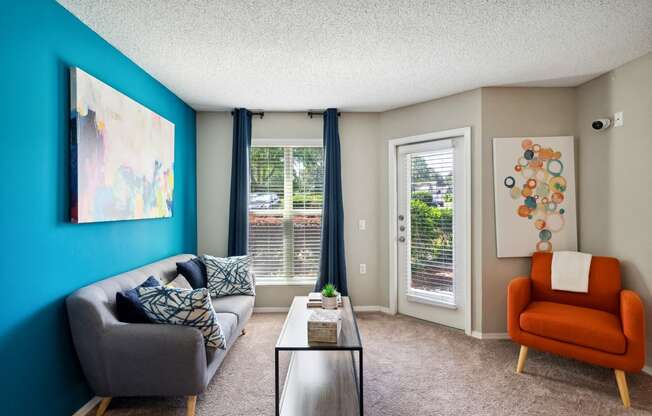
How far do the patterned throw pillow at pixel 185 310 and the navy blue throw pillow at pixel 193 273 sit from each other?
0.96 m

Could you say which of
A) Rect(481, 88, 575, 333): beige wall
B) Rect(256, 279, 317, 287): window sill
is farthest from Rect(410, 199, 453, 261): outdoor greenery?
Rect(256, 279, 317, 287): window sill

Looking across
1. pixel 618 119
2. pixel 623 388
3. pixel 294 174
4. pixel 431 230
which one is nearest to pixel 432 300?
pixel 431 230

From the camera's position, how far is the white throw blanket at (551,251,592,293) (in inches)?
107

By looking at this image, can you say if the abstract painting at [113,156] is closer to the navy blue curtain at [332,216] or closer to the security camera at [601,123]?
the navy blue curtain at [332,216]

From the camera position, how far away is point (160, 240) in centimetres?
315

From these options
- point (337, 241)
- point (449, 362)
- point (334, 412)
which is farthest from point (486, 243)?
point (334, 412)

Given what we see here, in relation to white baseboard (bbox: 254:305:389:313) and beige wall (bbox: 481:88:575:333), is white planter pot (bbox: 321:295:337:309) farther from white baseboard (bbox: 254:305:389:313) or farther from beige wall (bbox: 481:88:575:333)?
beige wall (bbox: 481:88:575:333)

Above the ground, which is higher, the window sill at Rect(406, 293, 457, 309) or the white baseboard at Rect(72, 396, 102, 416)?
the window sill at Rect(406, 293, 457, 309)

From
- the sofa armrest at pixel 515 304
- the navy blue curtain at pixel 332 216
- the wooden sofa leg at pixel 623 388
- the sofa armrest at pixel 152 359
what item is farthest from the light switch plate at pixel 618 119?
the sofa armrest at pixel 152 359

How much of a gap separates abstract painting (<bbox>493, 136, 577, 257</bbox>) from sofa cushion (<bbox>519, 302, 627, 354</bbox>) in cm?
70

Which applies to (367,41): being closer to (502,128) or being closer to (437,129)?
(437,129)

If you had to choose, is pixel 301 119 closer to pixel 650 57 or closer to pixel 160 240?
pixel 160 240

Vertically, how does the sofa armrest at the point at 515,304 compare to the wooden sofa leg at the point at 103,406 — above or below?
above

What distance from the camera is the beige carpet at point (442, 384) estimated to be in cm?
210
